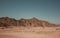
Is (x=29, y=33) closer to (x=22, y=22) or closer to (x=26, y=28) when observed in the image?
(x=26, y=28)

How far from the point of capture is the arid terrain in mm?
3168

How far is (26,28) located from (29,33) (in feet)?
0.42

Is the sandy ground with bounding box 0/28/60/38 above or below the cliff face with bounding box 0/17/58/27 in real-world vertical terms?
below

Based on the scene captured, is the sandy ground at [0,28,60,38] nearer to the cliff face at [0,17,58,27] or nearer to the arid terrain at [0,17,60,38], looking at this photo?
the arid terrain at [0,17,60,38]

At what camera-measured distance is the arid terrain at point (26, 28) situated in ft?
10.4

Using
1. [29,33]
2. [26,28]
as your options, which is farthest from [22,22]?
[29,33]

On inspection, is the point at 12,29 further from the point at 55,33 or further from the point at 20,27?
the point at 55,33

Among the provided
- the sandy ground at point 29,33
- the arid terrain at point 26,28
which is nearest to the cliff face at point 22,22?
the arid terrain at point 26,28

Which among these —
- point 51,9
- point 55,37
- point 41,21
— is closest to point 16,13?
point 41,21

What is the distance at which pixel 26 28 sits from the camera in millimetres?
3178

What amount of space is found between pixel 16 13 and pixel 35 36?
67 centimetres

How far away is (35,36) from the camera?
127 inches

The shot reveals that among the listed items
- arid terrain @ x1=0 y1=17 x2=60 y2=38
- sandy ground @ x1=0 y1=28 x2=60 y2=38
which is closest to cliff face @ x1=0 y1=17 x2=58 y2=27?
arid terrain @ x1=0 y1=17 x2=60 y2=38

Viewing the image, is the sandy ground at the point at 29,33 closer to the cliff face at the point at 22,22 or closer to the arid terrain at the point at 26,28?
the arid terrain at the point at 26,28
